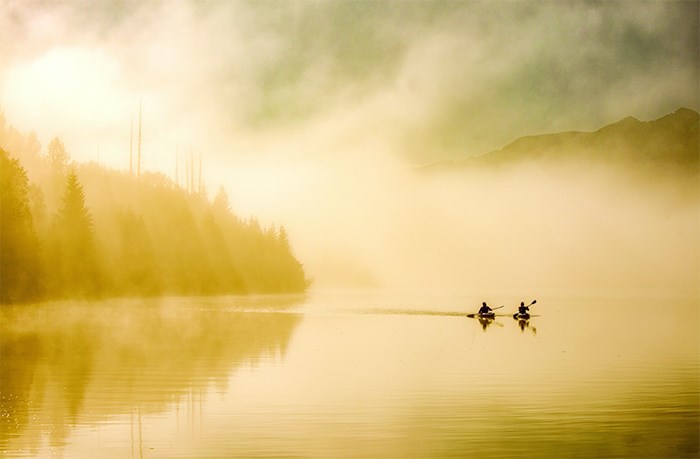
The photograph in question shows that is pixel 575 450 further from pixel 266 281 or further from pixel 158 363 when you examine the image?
pixel 266 281

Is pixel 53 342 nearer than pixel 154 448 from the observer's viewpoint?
No

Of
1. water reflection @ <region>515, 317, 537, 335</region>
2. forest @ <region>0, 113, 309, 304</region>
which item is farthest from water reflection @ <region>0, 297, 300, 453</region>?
water reflection @ <region>515, 317, 537, 335</region>

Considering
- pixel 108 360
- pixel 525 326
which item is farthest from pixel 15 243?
pixel 525 326

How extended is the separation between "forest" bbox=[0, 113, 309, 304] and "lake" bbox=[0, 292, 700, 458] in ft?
74.1

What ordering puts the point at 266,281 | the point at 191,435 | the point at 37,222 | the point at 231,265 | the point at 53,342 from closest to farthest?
the point at 191,435
the point at 53,342
the point at 37,222
the point at 231,265
the point at 266,281

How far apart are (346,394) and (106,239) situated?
105m

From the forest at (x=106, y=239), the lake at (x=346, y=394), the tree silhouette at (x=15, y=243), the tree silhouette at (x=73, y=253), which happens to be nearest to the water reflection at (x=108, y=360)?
the lake at (x=346, y=394)

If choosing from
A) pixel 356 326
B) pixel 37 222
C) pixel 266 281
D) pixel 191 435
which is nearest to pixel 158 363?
pixel 191 435

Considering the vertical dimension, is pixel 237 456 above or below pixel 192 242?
below

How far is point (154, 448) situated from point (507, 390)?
15.9m

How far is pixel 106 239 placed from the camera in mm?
136250

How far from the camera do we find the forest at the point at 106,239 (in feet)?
302

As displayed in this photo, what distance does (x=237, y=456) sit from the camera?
24938 millimetres

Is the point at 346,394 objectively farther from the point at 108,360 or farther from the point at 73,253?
the point at 73,253
